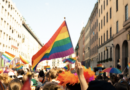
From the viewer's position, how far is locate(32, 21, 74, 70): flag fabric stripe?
26.2ft

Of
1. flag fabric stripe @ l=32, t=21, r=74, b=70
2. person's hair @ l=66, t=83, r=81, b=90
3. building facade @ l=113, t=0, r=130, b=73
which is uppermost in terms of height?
building facade @ l=113, t=0, r=130, b=73

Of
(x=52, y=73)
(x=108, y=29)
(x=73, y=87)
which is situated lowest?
(x=73, y=87)

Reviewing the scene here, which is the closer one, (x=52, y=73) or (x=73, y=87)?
(x=73, y=87)

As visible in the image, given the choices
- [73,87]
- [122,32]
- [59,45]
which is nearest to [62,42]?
[59,45]

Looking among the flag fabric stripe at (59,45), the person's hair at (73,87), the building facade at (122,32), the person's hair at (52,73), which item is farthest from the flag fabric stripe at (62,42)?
the building facade at (122,32)

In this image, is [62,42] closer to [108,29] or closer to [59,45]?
[59,45]

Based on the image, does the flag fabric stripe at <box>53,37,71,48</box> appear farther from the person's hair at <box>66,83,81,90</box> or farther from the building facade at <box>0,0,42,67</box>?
the building facade at <box>0,0,42,67</box>

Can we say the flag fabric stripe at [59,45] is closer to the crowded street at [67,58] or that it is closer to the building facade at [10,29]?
the crowded street at [67,58]

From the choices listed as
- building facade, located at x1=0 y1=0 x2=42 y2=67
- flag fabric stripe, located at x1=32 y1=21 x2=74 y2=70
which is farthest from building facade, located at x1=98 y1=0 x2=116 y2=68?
flag fabric stripe, located at x1=32 y1=21 x2=74 y2=70

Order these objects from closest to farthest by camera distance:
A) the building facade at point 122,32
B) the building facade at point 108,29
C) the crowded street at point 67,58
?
the crowded street at point 67,58 → the building facade at point 122,32 → the building facade at point 108,29

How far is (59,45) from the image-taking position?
332 inches

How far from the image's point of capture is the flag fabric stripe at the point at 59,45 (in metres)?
7.99

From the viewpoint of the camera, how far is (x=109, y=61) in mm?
35906

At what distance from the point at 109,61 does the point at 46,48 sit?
95.9ft
